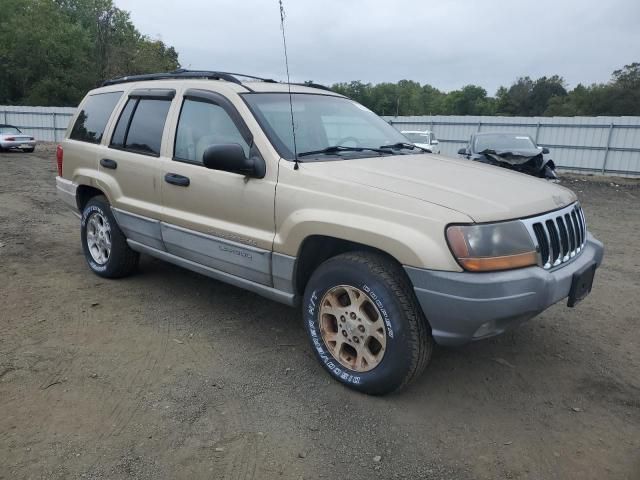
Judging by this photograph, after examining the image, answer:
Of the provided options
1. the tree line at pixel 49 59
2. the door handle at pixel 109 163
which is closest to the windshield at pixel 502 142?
the door handle at pixel 109 163

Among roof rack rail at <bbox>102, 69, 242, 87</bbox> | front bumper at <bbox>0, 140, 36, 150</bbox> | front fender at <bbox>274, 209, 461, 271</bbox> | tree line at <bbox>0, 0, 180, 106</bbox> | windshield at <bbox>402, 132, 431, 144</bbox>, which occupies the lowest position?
front bumper at <bbox>0, 140, 36, 150</bbox>

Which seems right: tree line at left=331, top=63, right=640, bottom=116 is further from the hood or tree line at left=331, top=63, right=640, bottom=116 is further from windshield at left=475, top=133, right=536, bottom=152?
the hood

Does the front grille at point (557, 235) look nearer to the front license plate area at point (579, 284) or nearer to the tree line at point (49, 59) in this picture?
the front license plate area at point (579, 284)

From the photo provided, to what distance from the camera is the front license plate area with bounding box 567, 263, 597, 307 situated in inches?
117

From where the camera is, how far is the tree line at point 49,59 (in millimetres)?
40375

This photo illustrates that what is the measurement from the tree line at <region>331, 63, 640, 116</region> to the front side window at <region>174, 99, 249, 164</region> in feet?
76.0

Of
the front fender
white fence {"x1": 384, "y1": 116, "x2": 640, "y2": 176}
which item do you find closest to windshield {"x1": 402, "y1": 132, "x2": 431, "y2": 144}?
white fence {"x1": 384, "y1": 116, "x2": 640, "y2": 176}

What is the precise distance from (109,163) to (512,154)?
975cm

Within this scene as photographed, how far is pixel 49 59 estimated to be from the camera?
41969 millimetres

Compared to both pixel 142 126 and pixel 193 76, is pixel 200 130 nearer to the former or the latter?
pixel 193 76

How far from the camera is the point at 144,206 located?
14.1 ft

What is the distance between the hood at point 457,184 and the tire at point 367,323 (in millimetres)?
452

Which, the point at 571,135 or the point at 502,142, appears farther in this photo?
the point at 571,135

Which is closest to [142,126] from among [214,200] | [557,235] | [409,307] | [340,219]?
[214,200]
